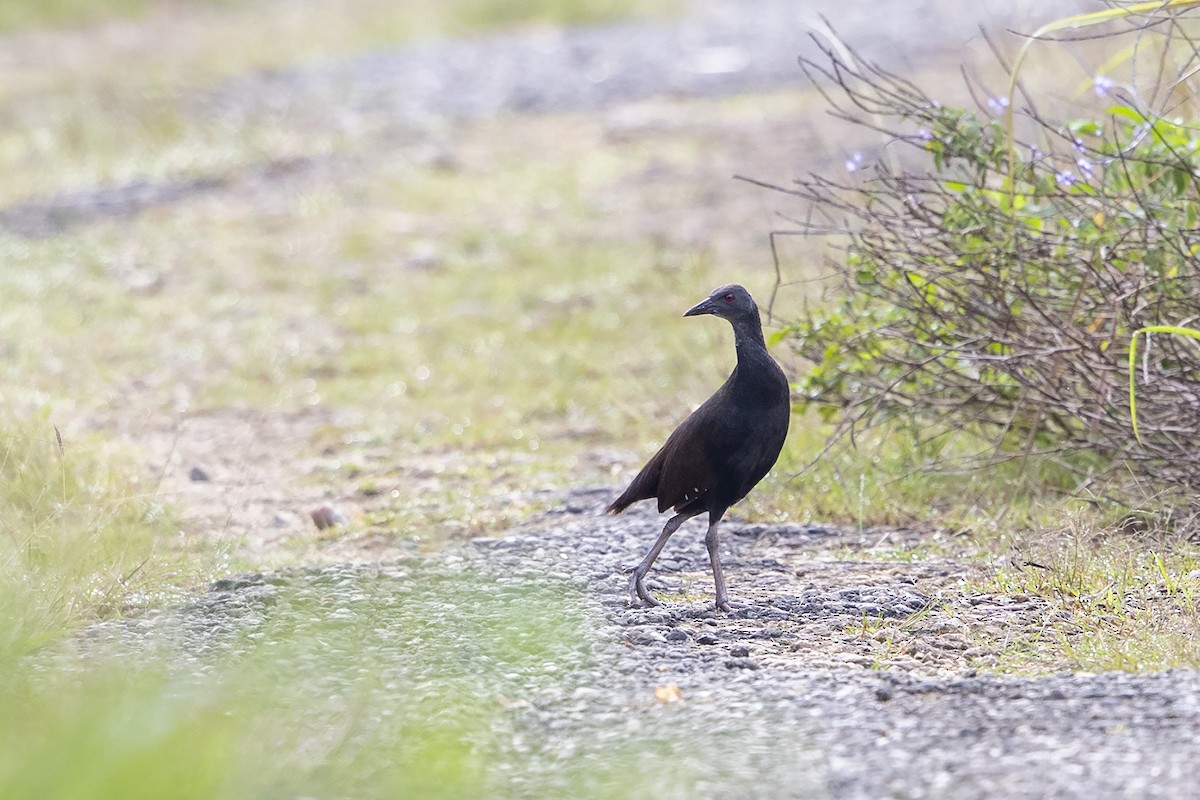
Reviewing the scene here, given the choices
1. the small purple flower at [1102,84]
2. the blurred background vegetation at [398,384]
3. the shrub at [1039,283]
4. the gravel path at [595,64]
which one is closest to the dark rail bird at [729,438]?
the blurred background vegetation at [398,384]

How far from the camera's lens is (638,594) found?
4.91m

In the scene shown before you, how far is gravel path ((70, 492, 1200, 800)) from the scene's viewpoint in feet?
11.4

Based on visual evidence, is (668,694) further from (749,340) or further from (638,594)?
(749,340)

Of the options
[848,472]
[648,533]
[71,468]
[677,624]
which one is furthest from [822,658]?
[71,468]

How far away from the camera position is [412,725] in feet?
12.5

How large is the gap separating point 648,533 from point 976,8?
16879 mm

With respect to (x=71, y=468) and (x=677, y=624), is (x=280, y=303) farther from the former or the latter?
(x=677, y=624)

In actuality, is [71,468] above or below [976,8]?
below

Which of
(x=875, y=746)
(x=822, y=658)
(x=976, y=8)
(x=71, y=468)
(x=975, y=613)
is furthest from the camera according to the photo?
(x=976, y=8)

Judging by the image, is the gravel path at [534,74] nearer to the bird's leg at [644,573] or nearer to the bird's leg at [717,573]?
the bird's leg at [644,573]

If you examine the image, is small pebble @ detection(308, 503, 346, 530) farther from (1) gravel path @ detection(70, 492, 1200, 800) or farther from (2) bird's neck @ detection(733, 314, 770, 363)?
(2) bird's neck @ detection(733, 314, 770, 363)

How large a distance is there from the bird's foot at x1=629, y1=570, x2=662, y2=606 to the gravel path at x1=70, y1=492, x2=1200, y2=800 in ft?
0.20

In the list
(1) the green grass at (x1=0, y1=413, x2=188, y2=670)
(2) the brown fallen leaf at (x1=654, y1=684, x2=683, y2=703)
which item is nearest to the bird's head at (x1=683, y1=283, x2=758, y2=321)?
(2) the brown fallen leaf at (x1=654, y1=684, x2=683, y2=703)

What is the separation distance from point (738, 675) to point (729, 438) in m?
0.82
